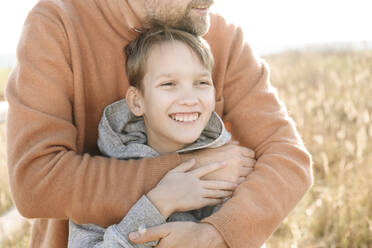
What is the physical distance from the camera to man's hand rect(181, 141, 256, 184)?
7.14 feet

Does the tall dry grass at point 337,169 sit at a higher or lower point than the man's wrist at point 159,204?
lower

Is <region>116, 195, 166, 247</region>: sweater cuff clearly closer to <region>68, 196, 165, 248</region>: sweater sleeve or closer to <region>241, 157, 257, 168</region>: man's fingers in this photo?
<region>68, 196, 165, 248</region>: sweater sleeve

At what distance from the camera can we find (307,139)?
469 cm

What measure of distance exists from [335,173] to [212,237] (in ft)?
8.65

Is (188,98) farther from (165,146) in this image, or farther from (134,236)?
(134,236)

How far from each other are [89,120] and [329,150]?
2.88 meters

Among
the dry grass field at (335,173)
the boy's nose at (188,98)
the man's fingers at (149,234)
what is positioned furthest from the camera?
the dry grass field at (335,173)

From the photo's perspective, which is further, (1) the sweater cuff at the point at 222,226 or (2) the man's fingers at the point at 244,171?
(2) the man's fingers at the point at 244,171

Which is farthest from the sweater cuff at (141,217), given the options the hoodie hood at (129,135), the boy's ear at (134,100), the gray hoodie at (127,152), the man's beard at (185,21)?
the man's beard at (185,21)

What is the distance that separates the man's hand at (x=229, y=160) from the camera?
7.14 ft

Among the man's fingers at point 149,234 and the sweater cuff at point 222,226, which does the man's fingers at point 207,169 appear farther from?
the man's fingers at point 149,234

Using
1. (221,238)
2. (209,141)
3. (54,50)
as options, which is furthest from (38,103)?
(221,238)

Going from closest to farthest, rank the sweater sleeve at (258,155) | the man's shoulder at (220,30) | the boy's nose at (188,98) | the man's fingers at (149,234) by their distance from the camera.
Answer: the man's fingers at (149,234) → the sweater sleeve at (258,155) → the boy's nose at (188,98) → the man's shoulder at (220,30)

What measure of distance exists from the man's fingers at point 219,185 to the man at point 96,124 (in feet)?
0.22
